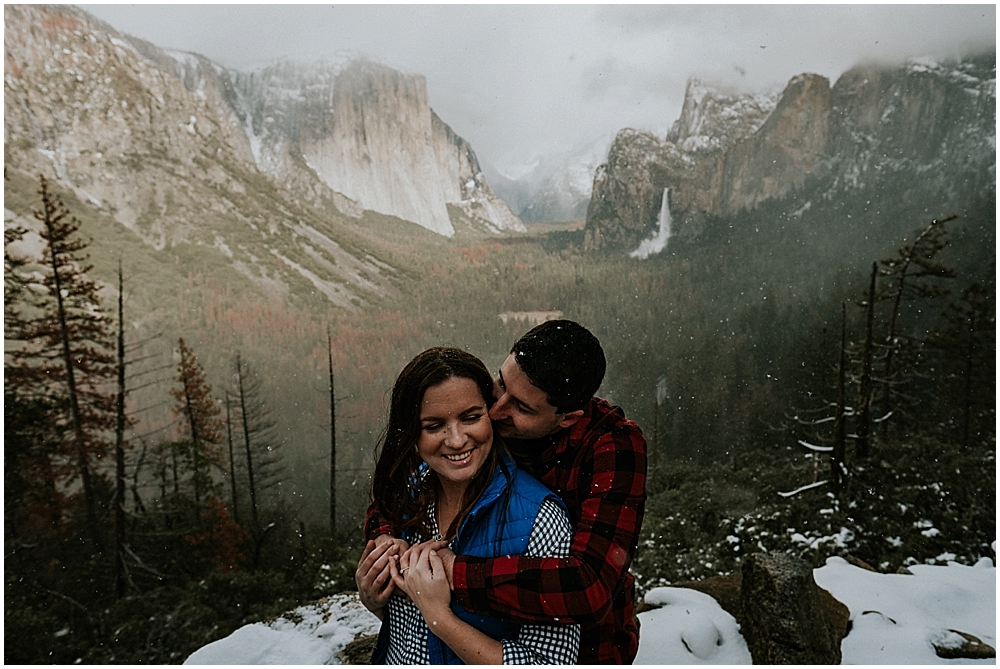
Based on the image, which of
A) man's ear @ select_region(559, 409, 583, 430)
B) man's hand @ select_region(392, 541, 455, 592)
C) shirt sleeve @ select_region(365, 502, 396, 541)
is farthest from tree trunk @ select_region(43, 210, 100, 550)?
man's ear @ select_region(559, 409, 583, 430)

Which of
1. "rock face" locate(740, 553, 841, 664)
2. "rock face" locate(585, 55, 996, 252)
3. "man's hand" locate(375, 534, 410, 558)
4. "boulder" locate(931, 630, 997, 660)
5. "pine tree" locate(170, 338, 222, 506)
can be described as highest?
"rock face" locate(585, 55, 996, 252)

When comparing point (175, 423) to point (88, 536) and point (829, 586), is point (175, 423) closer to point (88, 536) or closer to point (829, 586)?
point (88, 536)

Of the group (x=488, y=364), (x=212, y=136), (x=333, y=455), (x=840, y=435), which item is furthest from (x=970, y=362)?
(x=212, y=136)

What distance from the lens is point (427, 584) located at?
117 centimetres

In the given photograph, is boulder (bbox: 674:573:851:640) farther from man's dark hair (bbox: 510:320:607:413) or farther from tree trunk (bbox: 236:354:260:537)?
tree trunk (bbox: 236:354:260:537)

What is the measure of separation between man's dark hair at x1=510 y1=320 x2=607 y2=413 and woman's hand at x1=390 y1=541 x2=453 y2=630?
444 millimetres

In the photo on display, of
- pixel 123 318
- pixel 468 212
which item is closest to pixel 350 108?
pixel 468 212

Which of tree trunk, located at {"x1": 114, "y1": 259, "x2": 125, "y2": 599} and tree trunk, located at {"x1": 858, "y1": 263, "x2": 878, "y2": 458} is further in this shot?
tree trunk, located at {"x1": 858, "y1": 263, "x2": 878, "y2": 458}

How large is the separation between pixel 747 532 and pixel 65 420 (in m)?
6.17

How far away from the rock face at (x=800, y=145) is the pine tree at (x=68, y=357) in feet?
15.8

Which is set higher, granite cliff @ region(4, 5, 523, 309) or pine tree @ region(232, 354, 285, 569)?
granite cliff @ region(4, 5, 523, 309)

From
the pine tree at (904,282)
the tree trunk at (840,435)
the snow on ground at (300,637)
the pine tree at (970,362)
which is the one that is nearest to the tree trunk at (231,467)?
the snow on ground at (300,637)

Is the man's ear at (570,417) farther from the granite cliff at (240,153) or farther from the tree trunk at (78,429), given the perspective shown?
the tree trunk at (78,429)

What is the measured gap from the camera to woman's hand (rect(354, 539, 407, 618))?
1.25 metres
